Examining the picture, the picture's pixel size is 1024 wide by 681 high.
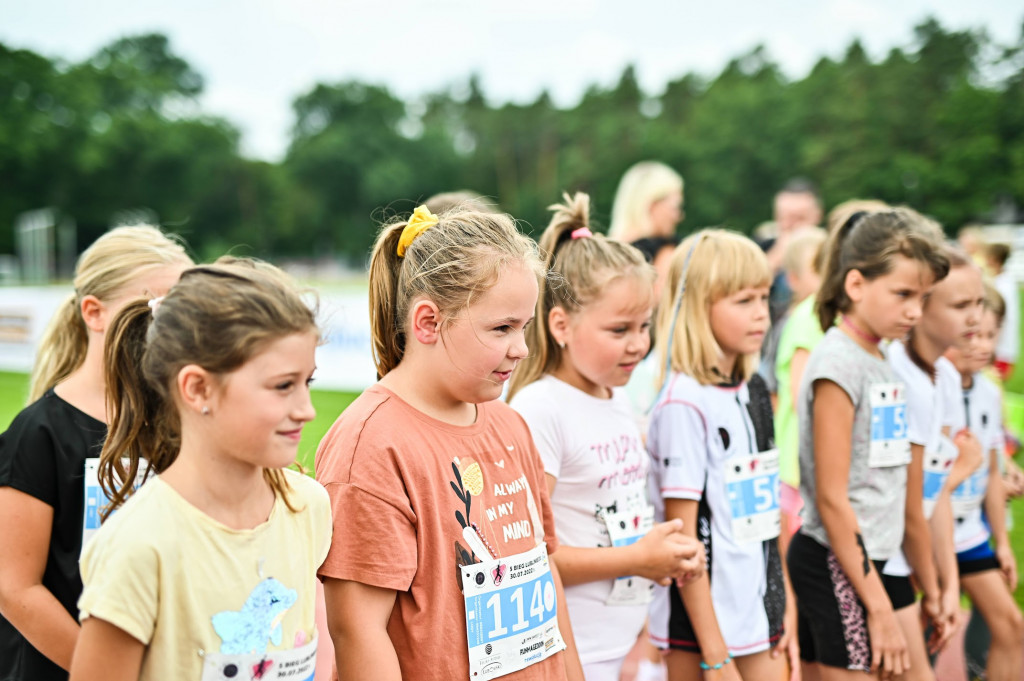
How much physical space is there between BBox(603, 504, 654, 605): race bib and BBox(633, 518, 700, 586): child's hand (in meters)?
0.09

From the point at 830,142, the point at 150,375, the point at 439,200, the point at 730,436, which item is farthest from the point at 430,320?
the point at 830,142

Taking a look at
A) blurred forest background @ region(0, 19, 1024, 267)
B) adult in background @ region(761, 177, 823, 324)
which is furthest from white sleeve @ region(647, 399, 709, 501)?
blurred forest background @ region(0, 19, 1024, 267)

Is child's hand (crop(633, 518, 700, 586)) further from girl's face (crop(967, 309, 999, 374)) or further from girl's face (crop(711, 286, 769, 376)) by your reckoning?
girl's face (crop(967, 309, 999, 374))

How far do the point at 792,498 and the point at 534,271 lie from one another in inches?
116

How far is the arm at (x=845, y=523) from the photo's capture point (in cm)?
302

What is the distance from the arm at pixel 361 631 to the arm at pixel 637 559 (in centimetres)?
79

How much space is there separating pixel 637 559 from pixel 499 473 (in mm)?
668

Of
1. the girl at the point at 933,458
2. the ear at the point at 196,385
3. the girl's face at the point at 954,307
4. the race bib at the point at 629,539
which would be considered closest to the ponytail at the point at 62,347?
the ear at the point at 196,385

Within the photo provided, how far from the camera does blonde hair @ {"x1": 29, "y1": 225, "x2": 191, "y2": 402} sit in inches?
95.4

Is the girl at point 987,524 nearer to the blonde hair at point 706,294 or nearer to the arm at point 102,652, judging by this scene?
the blonde hair at point 706,294

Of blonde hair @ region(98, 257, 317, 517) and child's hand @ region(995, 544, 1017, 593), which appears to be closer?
blonde hair @ region(98, 257, 317, 517)

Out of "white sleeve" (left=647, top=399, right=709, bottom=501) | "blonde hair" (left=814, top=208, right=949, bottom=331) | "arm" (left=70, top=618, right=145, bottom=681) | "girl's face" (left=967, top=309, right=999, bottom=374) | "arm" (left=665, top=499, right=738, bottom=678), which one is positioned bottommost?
"arm" (left=665, top=499, right=738, bottom=678)

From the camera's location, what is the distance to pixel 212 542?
5.41ft

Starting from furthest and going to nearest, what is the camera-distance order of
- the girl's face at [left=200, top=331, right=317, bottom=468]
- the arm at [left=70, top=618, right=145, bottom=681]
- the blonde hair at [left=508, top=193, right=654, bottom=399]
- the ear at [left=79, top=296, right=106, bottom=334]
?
the blonde hair at [left=508, top=193, right=654, bottom=399], the ear at [left=79, top=296, right=106, bottom=334], the girl's face at [left=200, top=331, right=317, bottom=468], the arm at [left=70, top=618, right=145, bottom=681]
